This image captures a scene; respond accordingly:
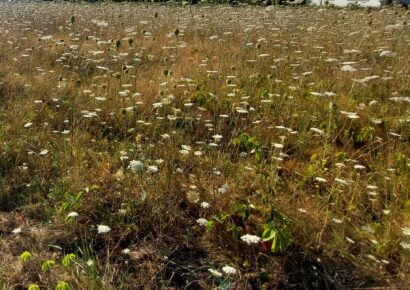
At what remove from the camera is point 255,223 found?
216 cm

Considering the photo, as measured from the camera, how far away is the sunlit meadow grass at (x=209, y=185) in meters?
1.88

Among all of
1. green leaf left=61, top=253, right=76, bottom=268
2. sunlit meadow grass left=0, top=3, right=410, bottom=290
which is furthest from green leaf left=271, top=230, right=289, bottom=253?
green leaf left=61, top=253, right=76, bottom=268

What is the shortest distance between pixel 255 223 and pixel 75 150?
4.57 feet

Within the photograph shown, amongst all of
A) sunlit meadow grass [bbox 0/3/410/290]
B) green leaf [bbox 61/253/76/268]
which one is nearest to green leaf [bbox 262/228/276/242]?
sunlit meadow grass [bbox 0/3/410/290]

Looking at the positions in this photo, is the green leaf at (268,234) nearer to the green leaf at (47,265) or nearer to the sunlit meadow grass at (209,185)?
the sunlit meadow grass at (209,185)

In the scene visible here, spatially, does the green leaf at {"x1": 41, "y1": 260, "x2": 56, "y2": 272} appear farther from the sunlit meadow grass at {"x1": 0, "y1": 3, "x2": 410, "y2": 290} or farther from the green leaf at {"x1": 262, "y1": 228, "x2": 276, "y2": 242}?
the green leaf at {"x1": 262, "y1": 228, "x2": 276, "y2": 242}

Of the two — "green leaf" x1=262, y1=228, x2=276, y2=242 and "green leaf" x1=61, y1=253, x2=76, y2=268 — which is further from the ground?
"green leaf" x1=262, y1=228, x2=276, y2=242

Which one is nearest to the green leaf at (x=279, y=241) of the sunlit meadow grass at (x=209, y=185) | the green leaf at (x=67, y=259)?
the sunlit meadow grass at (x=209, y=185)

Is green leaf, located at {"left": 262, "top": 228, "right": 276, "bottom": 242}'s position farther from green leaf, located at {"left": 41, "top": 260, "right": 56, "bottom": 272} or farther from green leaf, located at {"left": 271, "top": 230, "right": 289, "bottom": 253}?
green leaf, located at {"left": 41, "top": 260, "right": 56, "bottom": 272}

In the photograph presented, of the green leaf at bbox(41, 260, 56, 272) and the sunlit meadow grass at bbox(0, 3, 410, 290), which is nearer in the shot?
the green leaf at bbox(41, 260, 56, 272)

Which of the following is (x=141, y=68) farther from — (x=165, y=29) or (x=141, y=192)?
(x=141, y=192)

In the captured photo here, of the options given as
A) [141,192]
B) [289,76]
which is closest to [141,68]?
[289,76]

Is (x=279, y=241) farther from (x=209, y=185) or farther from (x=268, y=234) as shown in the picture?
(x=209, y=185)

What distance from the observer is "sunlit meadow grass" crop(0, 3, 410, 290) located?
188 cm
